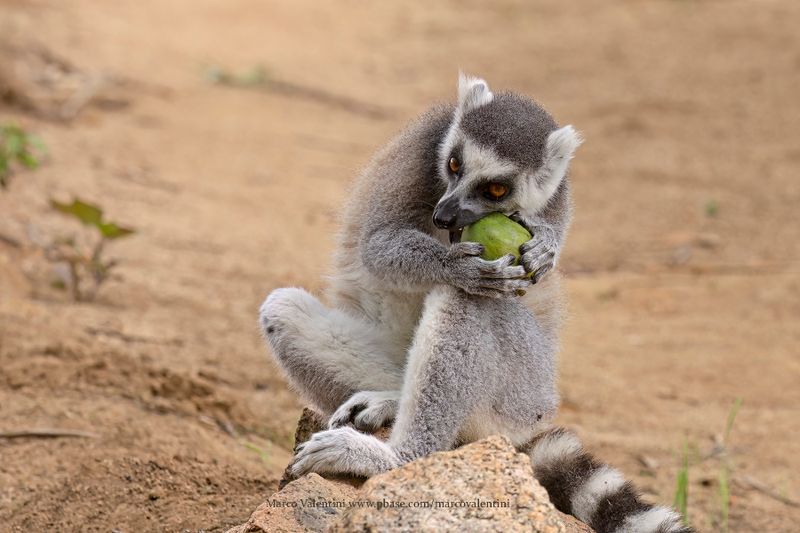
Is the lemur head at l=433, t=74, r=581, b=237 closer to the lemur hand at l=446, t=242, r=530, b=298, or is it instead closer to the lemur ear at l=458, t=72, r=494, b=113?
the lemur ear at l=458, t=72, r=494, b=113

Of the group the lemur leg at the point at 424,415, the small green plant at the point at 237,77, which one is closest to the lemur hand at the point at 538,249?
the lemur leg at the point at 424,415

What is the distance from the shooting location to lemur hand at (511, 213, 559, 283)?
4422mm

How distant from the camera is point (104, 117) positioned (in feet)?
42.8

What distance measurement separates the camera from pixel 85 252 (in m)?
8.53

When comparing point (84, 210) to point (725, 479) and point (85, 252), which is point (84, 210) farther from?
point (725, 479)

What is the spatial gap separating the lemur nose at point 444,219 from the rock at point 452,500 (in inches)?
49.6

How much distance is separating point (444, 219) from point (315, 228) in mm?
7012

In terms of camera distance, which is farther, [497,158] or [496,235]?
[497,158]

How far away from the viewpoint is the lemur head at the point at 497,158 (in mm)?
4629

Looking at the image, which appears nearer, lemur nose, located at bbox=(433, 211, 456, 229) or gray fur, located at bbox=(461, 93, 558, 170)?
lemur nose, located at bbox=(433, 211, 456, 229)

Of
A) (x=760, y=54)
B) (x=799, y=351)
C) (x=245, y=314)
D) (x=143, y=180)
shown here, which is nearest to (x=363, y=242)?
(x=245, y=314)

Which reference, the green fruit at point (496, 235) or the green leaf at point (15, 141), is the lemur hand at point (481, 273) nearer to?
the green fruit at point (496, 235)

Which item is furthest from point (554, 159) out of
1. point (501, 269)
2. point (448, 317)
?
point (448, 317)

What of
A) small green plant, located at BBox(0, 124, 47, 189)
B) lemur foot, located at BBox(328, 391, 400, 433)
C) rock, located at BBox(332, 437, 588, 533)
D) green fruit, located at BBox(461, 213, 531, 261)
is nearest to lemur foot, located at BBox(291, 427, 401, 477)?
lemur foot, located at BBox(328, 391, 400, 433)
